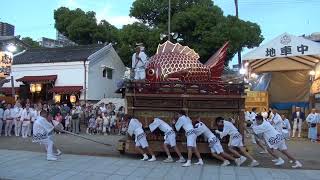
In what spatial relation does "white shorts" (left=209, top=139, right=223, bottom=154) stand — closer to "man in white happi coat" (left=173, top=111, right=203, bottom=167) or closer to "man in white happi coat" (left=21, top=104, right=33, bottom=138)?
"man in white happi coat" (left=173, top=111, right=203, bottom=167)

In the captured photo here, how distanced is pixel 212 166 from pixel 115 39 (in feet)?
84.3

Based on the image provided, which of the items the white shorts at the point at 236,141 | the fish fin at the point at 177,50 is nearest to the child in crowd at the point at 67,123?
the fish fin at the point at 177,50

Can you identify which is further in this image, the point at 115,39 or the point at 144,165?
the point at 115,39

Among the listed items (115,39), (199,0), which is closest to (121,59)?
(115,39)

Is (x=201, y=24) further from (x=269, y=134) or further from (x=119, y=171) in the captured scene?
(x=119, y=171)

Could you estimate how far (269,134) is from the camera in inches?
498

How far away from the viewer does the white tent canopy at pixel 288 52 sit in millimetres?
19594

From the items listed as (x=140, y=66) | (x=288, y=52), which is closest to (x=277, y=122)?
(x=288, y=52)

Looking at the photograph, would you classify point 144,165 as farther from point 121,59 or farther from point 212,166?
point 121,59

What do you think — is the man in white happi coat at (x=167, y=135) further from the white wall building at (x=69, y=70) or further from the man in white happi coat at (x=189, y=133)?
the white wall building at (x=69, y=70)

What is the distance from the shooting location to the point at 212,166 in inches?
491

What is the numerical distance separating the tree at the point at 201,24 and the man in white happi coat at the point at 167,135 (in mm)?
17793

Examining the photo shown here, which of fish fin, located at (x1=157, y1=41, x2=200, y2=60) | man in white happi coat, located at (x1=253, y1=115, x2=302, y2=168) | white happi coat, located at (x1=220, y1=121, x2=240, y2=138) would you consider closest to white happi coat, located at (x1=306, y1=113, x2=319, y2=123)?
fish fin, located at (x1=157, y1=41, x2=200, y2=60)

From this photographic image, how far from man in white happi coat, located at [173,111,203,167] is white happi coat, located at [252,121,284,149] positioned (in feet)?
5.61
